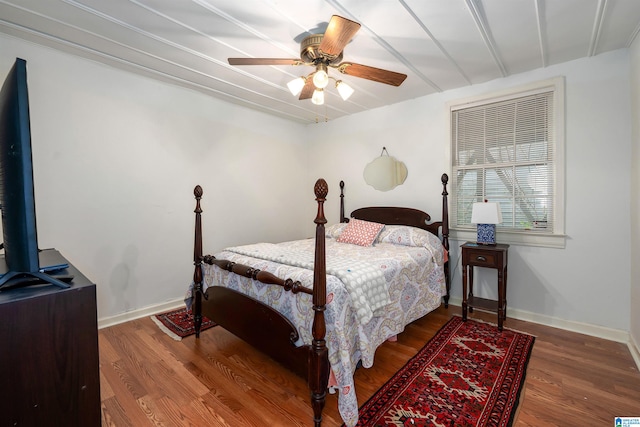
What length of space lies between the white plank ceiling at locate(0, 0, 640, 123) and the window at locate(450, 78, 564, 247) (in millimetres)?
330

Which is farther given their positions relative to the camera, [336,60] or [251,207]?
[251,207]

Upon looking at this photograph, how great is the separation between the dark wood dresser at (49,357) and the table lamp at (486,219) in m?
2.94

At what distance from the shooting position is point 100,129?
2.73 meters

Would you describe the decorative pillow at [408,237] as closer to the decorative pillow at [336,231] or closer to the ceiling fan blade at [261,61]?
the decorative pillow at [336,231]

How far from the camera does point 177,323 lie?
287cm

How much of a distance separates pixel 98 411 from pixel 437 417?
1616 mm

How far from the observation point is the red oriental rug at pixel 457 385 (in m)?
1.66

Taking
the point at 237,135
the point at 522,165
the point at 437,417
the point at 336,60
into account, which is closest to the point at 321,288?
the point at 437,417

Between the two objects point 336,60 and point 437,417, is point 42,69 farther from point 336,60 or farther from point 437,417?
point 437,417

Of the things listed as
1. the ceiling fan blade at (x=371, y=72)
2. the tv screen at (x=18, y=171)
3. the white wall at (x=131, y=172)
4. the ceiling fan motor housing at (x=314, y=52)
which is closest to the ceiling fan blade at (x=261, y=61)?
the ceiling fan motor housing at (x=314, y=52)

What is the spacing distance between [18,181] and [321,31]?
1.97m

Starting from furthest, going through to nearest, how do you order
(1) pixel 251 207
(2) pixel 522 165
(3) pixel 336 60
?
1. (1) pixel 251 207
2. (2) pixel 522 165
3. (3) pixel 336 60

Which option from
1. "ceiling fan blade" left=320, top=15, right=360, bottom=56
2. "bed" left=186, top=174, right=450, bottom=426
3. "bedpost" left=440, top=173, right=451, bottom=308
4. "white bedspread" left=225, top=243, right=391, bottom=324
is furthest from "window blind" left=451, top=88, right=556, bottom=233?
"ceiling fan blade" left=320, top=15, right=360, bottom=56

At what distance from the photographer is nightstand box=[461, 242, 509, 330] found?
2707mm
